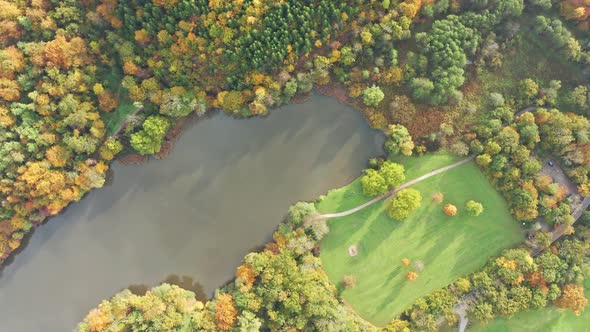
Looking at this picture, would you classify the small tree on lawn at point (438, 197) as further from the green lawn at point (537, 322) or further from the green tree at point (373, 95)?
the green lawn at point (537, 322)

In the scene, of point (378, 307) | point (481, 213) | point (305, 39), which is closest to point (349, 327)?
point (378, 307)

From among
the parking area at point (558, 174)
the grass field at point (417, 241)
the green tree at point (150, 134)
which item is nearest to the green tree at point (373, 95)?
the grass field at point (417, 241)

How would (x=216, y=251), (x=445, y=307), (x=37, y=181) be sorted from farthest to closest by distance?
(x=216, y=251), (x=445, y=307), (x=37, y=181)

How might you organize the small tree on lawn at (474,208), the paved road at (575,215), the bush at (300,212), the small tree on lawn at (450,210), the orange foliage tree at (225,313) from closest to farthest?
the orange foliage tree at (225,313)
the bush at (300,212)
the small tree on lawn at (474,208)
the small tree on lawn at (450,210)
the paved road at (575,215)

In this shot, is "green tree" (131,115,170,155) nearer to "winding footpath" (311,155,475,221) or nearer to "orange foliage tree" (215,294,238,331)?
"orange foliage tree" (215,294,238,331)

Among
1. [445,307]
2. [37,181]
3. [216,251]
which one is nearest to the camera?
[37,181]

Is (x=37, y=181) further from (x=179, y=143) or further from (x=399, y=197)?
(x=399, y=197)
